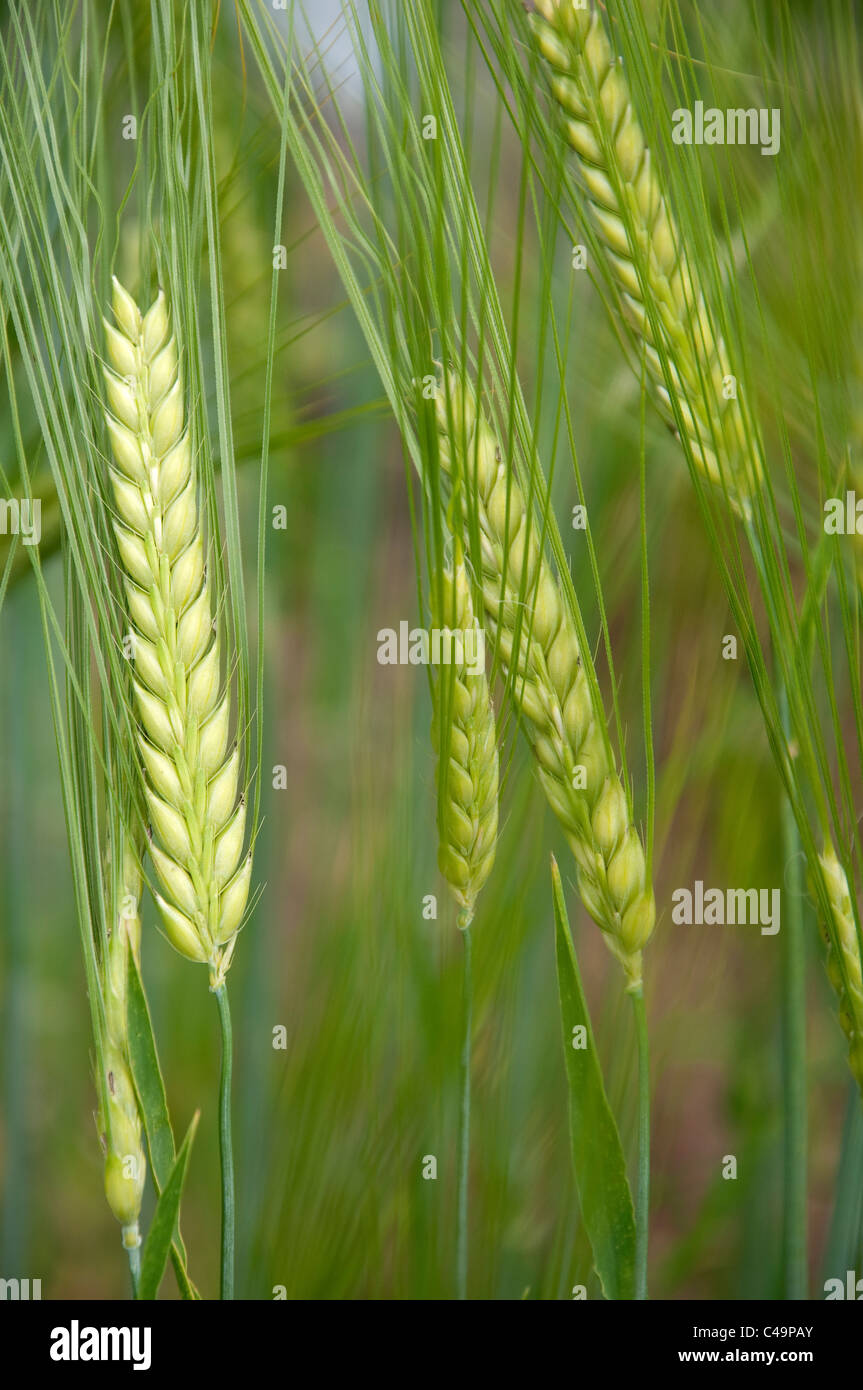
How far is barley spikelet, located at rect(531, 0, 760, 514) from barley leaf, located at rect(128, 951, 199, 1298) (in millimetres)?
432

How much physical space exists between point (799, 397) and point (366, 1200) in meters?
0.63

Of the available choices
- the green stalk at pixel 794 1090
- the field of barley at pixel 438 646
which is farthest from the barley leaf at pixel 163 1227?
the green stalk at pixel 794 1090

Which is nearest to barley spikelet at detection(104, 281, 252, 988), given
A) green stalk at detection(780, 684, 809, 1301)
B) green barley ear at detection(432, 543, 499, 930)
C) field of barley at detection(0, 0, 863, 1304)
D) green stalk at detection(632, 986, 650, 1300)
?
field of barley at detection(0, 0, 863, 1304)

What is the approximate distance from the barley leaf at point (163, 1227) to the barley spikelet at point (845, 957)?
38 centimetres

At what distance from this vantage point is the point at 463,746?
519mm

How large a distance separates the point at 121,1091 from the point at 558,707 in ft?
1.01

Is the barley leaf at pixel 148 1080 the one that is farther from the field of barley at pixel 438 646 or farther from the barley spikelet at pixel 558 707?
the barley spikelet at pixel 558 707

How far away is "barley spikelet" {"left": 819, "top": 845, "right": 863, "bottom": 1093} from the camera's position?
1.80 ft

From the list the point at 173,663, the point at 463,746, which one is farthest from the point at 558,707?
the point at 173,663

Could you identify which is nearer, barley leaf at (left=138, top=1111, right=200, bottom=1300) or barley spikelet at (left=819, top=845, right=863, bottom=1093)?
barley leaf at (left=138, top=1111, right=200, bottom=1300)

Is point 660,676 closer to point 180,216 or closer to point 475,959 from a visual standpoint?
point 475,959

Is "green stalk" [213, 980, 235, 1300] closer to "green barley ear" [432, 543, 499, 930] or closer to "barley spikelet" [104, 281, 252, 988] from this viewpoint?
"barley spikelet" [104, 281, 252, 988]

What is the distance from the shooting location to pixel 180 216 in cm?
50
